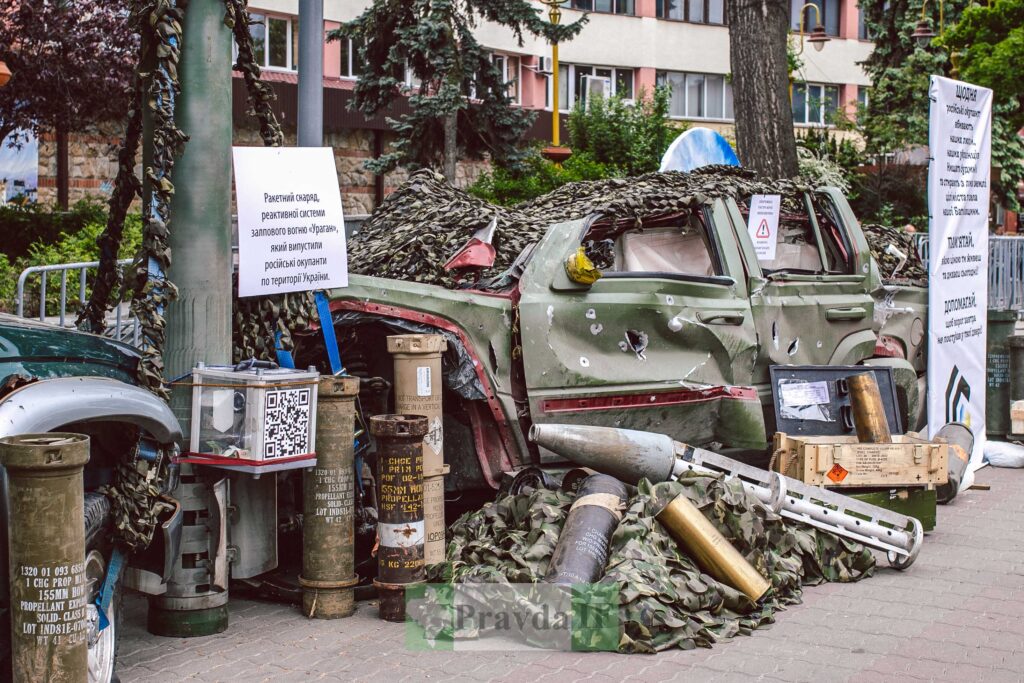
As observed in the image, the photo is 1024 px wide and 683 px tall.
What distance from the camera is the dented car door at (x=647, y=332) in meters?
7.11

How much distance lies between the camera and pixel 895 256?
1112cm

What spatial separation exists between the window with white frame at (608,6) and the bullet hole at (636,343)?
32998mm

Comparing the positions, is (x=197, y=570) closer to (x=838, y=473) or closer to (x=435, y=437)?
(x=435, y=437)

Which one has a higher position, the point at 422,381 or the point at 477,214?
the point at 477,214

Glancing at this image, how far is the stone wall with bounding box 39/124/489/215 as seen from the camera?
2450 cm

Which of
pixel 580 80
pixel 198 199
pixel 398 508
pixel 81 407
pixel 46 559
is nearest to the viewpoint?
pixel 46 559

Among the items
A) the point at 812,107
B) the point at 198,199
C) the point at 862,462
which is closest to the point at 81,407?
the point at 198,199

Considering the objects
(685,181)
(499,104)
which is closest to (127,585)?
(685,181)

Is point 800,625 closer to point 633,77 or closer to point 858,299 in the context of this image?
point 858,299

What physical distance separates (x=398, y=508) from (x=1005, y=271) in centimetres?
1407

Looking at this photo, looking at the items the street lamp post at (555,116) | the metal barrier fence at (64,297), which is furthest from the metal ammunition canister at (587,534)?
the street lamp post at (555,116)

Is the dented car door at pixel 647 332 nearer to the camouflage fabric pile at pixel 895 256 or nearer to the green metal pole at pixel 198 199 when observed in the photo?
the green metal pole at pixel 198 199

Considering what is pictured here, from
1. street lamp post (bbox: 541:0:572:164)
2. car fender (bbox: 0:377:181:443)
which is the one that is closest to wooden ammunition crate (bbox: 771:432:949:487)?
car fender (bbox: 0:377:181:443)

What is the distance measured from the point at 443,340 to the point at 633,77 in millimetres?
35865
